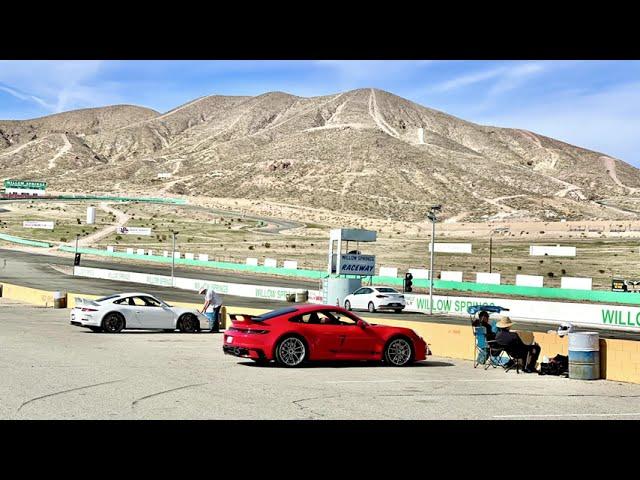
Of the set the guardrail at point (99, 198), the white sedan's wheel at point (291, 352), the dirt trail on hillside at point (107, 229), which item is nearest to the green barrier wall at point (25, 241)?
the dirt trail on hillside at point (107, 229)

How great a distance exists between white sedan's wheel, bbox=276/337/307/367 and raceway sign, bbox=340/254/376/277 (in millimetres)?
29723

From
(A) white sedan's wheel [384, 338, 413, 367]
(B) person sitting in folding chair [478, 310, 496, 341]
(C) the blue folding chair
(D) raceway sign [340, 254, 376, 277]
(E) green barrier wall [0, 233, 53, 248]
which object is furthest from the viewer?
(E) green barrier wall [0, 233, 53, 248]

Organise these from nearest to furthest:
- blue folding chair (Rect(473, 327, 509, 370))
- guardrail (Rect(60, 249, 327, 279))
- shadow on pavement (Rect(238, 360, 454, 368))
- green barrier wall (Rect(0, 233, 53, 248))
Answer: shadow on pavement (Rect(238, 360, 454, 368)) → blue folding chair (Rect(473, 327, 509, 370)) → guardrail (Rect(60, 249, 327, 279)) → green barrier wall (Rect(0, 233, 53, 248))

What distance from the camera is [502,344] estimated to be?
19.2 m

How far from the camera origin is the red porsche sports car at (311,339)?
18547 mm

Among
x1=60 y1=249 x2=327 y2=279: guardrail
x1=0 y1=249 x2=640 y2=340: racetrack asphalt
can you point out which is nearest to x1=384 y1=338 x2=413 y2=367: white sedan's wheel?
x1=0 y1=249 x2=640 y2=340: racetrack asphalt

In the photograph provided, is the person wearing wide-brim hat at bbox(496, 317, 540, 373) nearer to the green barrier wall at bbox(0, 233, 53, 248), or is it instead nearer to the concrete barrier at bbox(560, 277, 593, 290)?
the concrete barrier at bbox(560, 277, 593, 290)

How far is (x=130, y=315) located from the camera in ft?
91.1

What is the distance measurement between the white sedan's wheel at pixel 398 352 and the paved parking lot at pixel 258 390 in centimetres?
37

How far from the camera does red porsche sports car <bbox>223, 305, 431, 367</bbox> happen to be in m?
18.5

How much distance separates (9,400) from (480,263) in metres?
88.2
